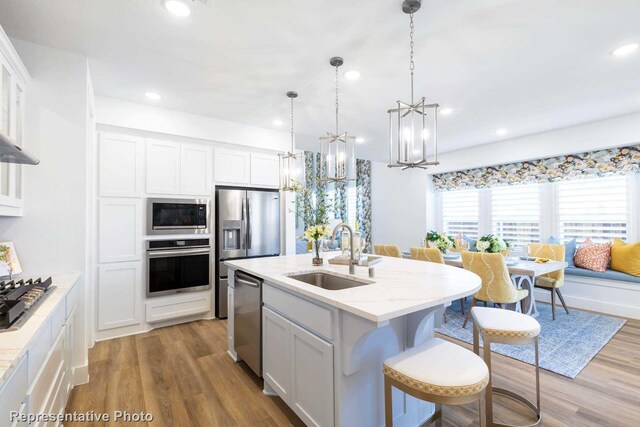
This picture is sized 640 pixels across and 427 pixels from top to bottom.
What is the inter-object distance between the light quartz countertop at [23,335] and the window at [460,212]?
6.10 m

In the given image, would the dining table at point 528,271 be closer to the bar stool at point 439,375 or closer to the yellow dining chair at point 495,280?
the yellow dining chair at point 495,280

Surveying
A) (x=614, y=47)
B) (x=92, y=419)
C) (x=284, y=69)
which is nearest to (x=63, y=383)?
(x=92, y=419)

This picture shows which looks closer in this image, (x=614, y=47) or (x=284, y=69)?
(x=614, y=47)

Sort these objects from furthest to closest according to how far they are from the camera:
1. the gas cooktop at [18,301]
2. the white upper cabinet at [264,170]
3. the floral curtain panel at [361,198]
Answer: the floral curtain panel at [361,198] → the white upper cabinet at [264,170] → the gas cooktop at [18,301]

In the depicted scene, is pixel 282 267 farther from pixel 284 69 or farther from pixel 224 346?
pixel 284 69

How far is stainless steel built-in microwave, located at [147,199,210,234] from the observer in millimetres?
3478

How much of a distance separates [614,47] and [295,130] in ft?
11.4

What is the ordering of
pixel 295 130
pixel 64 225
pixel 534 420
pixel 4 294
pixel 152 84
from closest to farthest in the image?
1. pixel 4 294
2. pixel 534 420
3. pixel 64 225
4. pixel 152 84
5. pixel 295 130

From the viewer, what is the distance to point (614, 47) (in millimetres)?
2332

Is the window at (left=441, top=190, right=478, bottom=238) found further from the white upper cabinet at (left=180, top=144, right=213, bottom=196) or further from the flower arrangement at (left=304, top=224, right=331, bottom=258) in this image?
the white upper cabinet at (left=180, top=144, right=213, bottom=196)

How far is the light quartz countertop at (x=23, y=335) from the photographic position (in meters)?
0.93

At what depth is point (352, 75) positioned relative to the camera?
2.77 meters

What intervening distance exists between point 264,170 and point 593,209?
4870 millimetres

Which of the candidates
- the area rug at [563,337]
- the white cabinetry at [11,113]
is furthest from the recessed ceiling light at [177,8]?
the area rug at [563,337]
